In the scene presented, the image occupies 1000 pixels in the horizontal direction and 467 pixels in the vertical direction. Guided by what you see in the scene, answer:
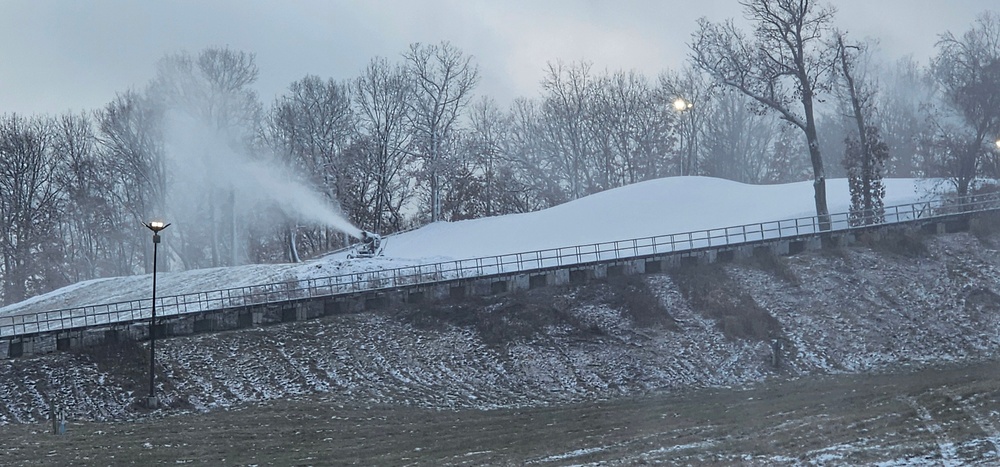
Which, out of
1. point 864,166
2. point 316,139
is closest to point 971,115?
point 864,166

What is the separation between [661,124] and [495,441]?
6319 centimetres

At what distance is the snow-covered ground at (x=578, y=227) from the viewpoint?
55.7 metres

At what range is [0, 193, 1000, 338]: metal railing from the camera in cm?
4728

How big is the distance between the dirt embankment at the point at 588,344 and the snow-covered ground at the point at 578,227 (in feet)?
27.3

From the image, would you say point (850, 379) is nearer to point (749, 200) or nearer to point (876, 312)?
point (876, 312)

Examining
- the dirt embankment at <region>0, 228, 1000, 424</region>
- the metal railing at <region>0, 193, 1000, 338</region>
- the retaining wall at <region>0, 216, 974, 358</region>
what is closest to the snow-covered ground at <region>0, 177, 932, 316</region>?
the metal railing at <region>0, 193, 1000, 338</region>

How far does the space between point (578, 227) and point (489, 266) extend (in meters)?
9.64

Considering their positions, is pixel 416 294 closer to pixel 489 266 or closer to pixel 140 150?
pixel 489 266

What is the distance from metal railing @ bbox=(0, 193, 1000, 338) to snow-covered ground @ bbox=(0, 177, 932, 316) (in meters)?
1.78

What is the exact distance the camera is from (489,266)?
50.8 metres

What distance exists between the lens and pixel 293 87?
84125 millimetres

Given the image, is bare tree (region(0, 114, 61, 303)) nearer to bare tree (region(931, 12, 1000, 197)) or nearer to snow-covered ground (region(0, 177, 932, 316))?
snow-covered ground (region(0, 177, 932, 316))

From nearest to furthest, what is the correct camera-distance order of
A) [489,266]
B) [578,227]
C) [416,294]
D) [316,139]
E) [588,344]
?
[588,344] → [416,294] → [489,266] → [578,227] → [316,139]

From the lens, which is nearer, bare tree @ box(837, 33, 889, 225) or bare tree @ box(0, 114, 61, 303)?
bare tree @ box(837, 33, 889, 225)
